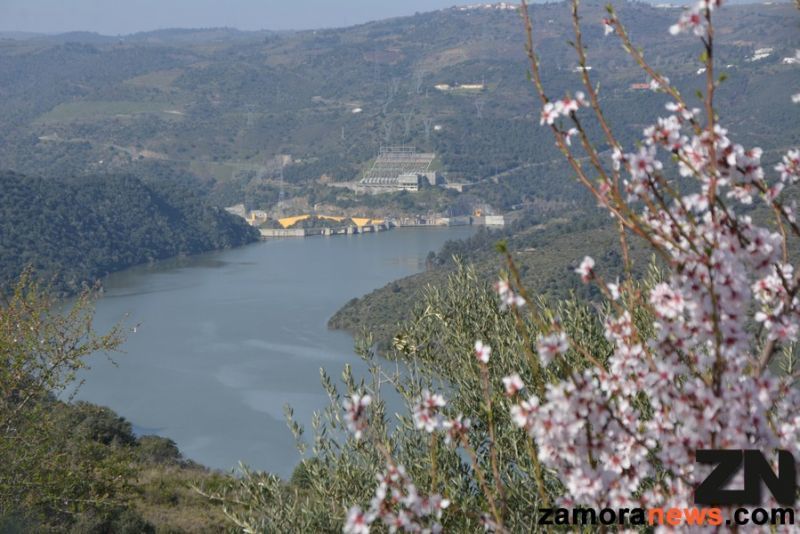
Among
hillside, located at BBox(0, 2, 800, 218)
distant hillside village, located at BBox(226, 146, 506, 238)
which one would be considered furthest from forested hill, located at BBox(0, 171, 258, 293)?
hillside, located at BBox(0, 2, 800, 218)

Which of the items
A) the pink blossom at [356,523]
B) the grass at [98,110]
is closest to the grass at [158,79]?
the grass at [98,110]

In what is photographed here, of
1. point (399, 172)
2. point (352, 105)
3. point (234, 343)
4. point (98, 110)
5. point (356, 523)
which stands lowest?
point (399, 172)

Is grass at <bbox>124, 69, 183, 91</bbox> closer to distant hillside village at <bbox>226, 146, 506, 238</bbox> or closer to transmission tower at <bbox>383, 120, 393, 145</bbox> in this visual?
transmission tower at <bbox>383, 120, 393, 145</bbox>

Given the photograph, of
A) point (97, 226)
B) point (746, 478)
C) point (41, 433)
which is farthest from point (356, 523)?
point (97, 226)

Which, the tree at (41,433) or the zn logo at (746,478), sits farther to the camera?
the tree at (41,433)

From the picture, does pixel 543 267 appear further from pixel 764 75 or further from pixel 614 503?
pixel 764 75

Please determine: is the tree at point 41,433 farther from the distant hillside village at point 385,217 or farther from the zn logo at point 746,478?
the distant hillside village at point 385,217

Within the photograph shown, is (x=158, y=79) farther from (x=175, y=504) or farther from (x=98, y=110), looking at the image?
(x=175, y=504)
